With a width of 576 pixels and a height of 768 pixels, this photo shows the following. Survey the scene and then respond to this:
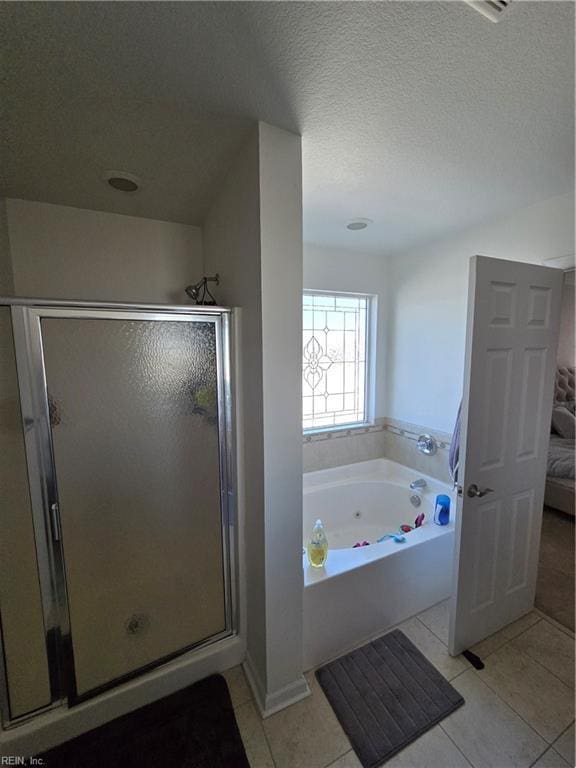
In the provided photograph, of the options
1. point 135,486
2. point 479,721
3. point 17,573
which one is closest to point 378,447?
point 479,721

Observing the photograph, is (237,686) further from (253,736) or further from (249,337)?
(249,337)

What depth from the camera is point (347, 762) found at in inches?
48.0

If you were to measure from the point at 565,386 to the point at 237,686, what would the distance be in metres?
4.75

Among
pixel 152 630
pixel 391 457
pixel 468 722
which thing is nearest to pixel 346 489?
pixel 391 457

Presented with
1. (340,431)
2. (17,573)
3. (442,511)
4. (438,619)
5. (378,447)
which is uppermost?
(340,431)

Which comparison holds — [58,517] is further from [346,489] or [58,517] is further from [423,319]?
[423,319]

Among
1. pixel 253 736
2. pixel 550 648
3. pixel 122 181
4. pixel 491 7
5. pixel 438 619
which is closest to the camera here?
pixel 491 7

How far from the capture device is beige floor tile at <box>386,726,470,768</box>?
1208mm

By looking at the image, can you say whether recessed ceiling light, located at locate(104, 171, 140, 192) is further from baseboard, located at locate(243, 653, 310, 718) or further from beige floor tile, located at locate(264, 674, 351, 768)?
beige floor tile, located at locate(264, 674, 351, 768)

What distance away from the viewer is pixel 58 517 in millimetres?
1305

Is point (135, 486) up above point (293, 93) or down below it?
below

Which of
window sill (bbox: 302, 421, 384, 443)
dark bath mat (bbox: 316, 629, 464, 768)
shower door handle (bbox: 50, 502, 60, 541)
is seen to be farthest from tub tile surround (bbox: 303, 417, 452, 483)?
shower door handle (bbox: 50, 502, 60, 541)

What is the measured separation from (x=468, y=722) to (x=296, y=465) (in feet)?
4.34

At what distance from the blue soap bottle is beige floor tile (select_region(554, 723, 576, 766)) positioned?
3.18 feet
